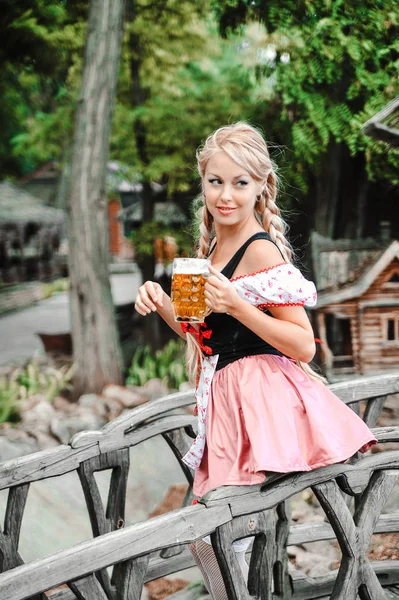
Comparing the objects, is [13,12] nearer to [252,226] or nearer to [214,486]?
[252,226]

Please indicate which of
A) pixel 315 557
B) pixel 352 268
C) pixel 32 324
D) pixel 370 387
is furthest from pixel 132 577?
pixel 32 324

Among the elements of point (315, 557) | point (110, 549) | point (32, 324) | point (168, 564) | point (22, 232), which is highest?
point (22, 232)

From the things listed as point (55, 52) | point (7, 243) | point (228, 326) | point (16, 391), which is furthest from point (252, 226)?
point (7, 243)

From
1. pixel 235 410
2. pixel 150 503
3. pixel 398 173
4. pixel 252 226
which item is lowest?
pixel 150 503

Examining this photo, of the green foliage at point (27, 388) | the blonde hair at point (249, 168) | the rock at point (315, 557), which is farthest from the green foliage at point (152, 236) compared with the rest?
the blonde hair at point (249, 168)

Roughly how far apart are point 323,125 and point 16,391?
3.06 metres

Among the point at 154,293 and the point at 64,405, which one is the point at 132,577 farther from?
the point at 64,405

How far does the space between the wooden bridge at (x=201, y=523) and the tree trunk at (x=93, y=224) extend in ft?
8.52

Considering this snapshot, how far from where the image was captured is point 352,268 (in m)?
3.87

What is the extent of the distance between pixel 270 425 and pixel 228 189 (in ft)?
2.05

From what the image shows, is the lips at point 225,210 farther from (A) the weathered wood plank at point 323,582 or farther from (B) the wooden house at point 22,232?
(B) the wooden house at point 22,232

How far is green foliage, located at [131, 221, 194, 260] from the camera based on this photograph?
5.81 meters

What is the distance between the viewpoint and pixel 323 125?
147 inches

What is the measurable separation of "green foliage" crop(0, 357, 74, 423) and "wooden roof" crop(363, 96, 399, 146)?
293 centimetres
